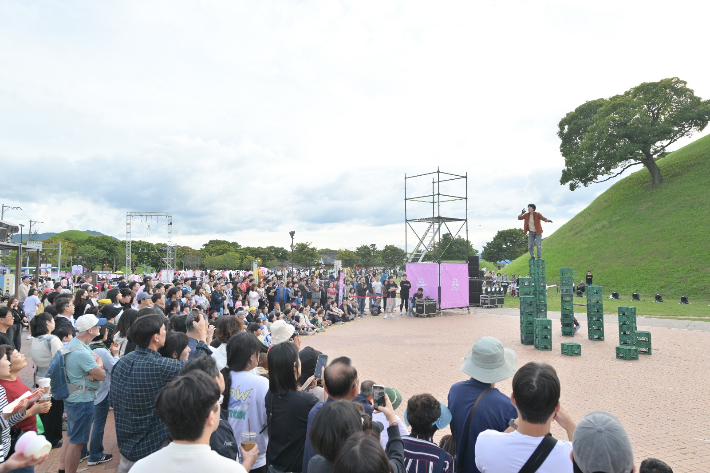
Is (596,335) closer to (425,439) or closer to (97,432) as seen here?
(425,439)

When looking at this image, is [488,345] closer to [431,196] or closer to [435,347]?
[435,347]

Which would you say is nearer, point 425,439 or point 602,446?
point 602,446

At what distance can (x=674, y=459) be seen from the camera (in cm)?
526

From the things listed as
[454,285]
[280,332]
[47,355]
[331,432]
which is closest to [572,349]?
[280,332]

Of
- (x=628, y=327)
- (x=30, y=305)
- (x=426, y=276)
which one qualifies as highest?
(x=426, y=276)

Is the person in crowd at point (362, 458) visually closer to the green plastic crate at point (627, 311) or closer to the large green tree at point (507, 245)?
the green plastic crate at point (627, 311)

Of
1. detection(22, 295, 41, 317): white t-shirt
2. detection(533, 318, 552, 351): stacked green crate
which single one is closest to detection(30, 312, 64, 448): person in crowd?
detection(22, 295, 41, 317): white t-shirt

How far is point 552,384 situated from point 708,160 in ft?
173

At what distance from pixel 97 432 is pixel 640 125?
149 ft

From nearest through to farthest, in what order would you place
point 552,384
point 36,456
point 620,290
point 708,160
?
point 36,456, point 552,384, point 620,290, point 708,160

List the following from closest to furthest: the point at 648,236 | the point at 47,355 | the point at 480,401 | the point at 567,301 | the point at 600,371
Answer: the point at 480,401
the point at 47,355
the point at 600,371
the point at 567,301
the point at 648,236

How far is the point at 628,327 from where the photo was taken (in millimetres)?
11898

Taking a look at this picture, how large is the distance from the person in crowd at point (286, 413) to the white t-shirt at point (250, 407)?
27 cm

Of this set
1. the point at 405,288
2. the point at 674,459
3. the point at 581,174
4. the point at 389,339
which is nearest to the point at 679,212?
the point at 581,174
